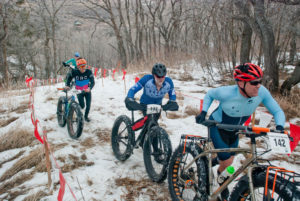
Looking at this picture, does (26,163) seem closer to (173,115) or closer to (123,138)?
(123,138)

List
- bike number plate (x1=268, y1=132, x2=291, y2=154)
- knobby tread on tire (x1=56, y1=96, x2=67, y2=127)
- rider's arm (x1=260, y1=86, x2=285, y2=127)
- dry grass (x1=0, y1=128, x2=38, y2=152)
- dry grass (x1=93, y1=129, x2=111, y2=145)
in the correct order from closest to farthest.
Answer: bike number plate (x1=268, y1=132, x2=291, y2=154) → rider's arm (x1=260, y1=86, x2=285, y2=127) → dry grass (x1=0, y1=128, x2=38, y2=152) → dry grass (x1=93, y1=129, x2=111, y2=145) → knobby tread on tire (x1=56, y1=96, x2=67, y2=127)

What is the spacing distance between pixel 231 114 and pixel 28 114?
5558 millimetres

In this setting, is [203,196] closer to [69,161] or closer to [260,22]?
[69,161]

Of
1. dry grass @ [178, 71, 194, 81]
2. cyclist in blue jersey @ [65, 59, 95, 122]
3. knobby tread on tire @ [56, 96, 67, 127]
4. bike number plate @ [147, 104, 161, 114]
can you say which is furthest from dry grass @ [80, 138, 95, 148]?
dry grass @ [178, 71, 194, 81]

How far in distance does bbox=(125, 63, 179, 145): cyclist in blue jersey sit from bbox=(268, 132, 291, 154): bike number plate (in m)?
1.64

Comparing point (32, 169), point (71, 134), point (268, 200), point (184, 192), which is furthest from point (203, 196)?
point (71, 134)

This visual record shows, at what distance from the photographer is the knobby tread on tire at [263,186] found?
155 centimetres

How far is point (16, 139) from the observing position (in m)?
4.29

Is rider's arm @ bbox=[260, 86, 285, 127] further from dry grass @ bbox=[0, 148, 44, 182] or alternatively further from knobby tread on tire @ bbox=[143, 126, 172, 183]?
dry grass @ bbox=[0, 148, 44, 182]

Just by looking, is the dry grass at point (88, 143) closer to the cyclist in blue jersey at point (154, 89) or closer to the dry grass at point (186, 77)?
the cyclist in blue jersey at point (154, 89)

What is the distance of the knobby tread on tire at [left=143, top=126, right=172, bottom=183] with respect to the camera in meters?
2.88

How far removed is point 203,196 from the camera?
240 cm

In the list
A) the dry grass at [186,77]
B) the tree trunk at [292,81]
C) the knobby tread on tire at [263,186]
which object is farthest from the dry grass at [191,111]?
the dry grass at [186,77]

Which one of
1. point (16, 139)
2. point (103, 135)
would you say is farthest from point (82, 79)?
point (16, 139)
